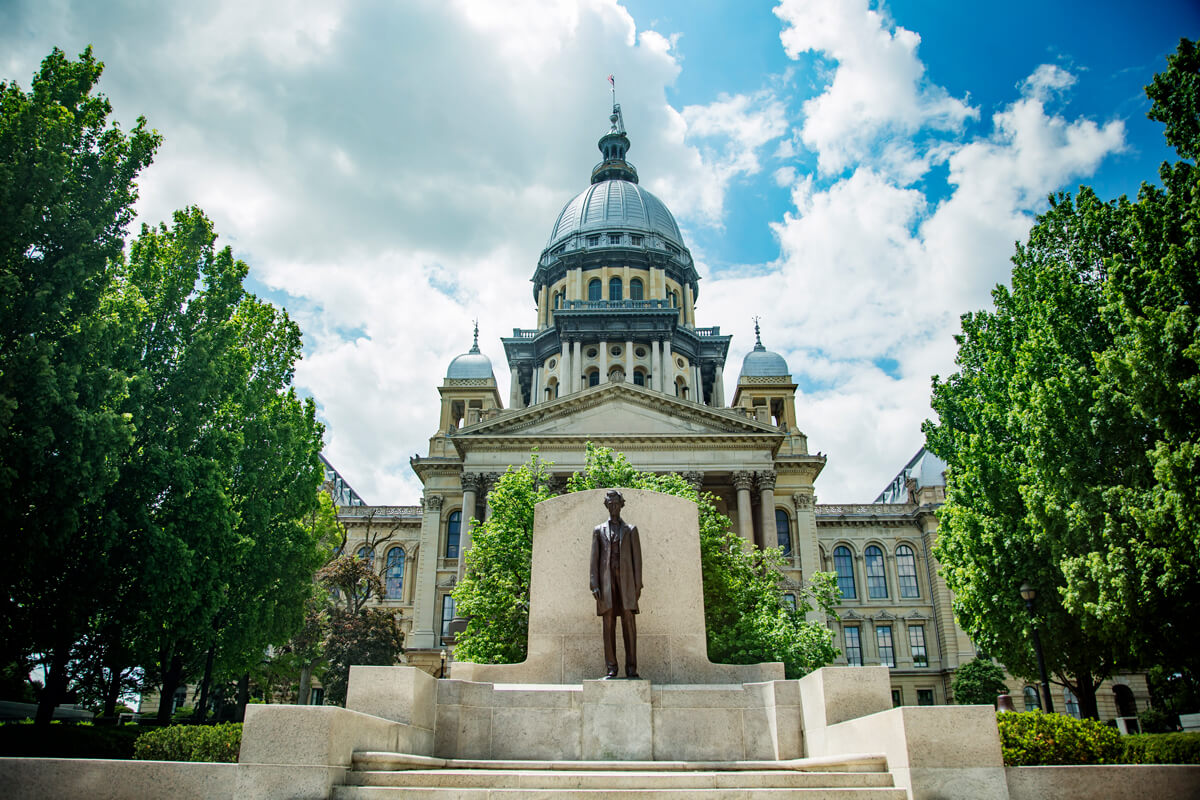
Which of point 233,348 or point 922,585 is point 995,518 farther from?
point 922,585

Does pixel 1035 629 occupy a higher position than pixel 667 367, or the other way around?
pixel 667 367

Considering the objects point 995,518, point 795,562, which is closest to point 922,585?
point 795,562

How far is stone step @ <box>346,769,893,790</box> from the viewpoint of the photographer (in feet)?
24.9

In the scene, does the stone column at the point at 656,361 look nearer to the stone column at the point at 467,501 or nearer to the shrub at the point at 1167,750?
the stone column at the point at 467,501

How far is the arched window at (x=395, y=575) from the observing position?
5612 cm

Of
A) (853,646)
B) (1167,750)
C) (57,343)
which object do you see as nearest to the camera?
(57,343)

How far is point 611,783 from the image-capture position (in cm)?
782

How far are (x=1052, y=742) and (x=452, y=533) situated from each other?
138ft

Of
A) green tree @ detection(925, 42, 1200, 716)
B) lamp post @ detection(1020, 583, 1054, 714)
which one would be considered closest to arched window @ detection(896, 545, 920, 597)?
green tree @ detection(925, 42, 1200, 716)

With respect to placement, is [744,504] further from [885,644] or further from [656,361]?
[656,361]

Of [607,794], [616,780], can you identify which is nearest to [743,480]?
[616,780]

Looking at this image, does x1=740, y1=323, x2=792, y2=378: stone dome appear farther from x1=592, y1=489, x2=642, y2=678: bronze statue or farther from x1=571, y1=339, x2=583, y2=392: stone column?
x1=592, y1=489, x2=642, y2=678: bronze statue

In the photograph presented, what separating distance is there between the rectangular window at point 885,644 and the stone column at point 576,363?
26245mm

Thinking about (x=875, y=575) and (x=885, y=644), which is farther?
(x=875, y=575)
